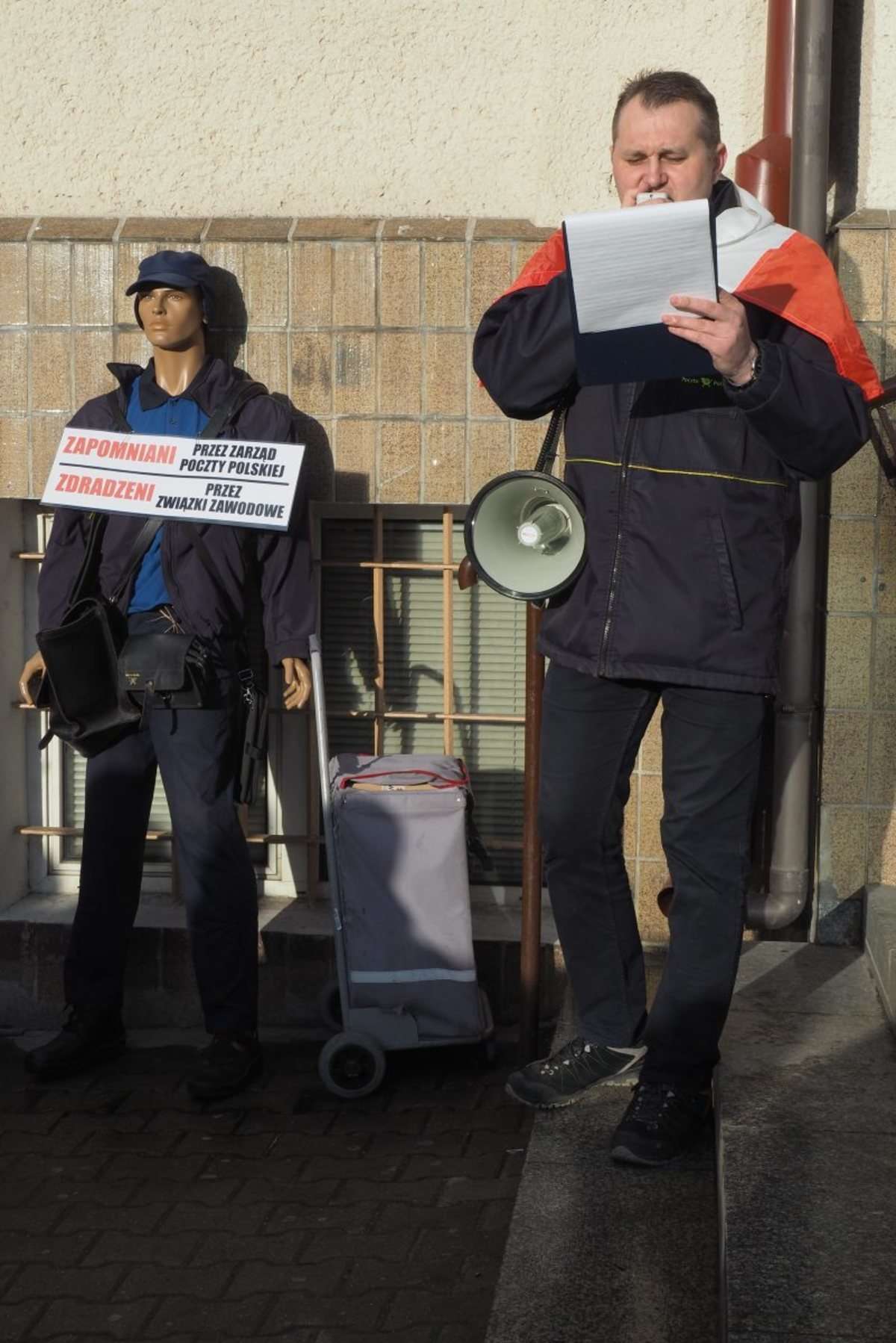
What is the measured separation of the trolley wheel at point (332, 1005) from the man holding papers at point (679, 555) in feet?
5.31

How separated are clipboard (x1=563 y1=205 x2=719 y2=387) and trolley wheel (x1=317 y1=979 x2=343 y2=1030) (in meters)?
2.46

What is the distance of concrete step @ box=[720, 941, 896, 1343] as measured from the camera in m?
2.50

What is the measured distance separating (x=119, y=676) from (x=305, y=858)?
1.13 meters

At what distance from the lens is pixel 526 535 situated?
11.2 feet

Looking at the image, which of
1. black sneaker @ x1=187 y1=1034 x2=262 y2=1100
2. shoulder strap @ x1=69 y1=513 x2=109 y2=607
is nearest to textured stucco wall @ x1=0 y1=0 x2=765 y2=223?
shoulder strap @ x1=69 y1=513 x2=109 y2=607

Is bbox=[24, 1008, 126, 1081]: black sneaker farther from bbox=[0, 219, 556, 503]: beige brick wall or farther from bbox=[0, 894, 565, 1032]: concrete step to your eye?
bbox=[0, 219, 556, 503]: beige brick wall

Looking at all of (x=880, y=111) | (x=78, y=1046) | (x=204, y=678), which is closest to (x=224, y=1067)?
(x=78, y=1046)

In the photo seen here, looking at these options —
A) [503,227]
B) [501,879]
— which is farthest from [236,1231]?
Answer: [503,227]

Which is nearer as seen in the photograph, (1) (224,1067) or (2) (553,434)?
(2) (553,434)

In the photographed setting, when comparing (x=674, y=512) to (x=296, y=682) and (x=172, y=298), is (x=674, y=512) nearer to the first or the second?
(x=296, y=682)

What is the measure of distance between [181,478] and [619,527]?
1682 mm

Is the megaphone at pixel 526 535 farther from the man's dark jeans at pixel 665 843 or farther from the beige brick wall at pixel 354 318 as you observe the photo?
the beige brick wall at pixel 354 318

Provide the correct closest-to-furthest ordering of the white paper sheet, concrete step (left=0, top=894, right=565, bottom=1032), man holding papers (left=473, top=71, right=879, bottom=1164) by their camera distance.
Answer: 1. the white paper sheet
2. man holding papers (left=473, top=71, right=879, bottom=1164)
3. concrete step (left=0, top=894, right=565, bottom=1032)

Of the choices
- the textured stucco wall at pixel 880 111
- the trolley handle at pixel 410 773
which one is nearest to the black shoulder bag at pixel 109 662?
the trolley handle at pixel 410 773
